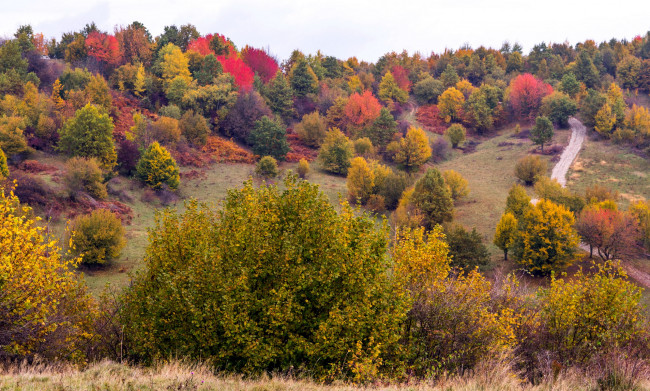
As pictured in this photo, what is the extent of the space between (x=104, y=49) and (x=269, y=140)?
2057 inches

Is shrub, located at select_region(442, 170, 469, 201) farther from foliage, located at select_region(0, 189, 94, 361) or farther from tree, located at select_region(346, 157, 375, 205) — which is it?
foliage, located at select_region(0, 189, 94, 361)

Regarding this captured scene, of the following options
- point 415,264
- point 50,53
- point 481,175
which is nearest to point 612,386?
point 415,264

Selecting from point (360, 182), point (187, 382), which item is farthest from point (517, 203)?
point (187, 382)

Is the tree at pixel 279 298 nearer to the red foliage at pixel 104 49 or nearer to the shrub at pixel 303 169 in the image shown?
the shrub at pixel 303 169

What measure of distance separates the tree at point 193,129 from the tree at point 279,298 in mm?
63203

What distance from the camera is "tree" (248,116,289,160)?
77.9 meters

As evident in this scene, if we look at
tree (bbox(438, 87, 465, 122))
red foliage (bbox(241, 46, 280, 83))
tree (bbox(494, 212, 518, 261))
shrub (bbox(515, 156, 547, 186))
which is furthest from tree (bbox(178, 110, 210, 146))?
tree (bbox(438, 87, 465, 122))

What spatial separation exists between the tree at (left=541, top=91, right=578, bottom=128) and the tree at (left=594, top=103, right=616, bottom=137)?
23.6ft

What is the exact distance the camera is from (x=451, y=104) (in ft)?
361

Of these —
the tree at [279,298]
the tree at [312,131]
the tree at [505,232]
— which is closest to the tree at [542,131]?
the tree at [312,131]

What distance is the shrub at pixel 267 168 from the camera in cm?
6931

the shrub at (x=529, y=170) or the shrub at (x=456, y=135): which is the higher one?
the shrub at (x=456, y=135)

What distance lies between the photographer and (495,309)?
19859 mm

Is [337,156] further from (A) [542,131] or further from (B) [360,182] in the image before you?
(A) [542,131]
